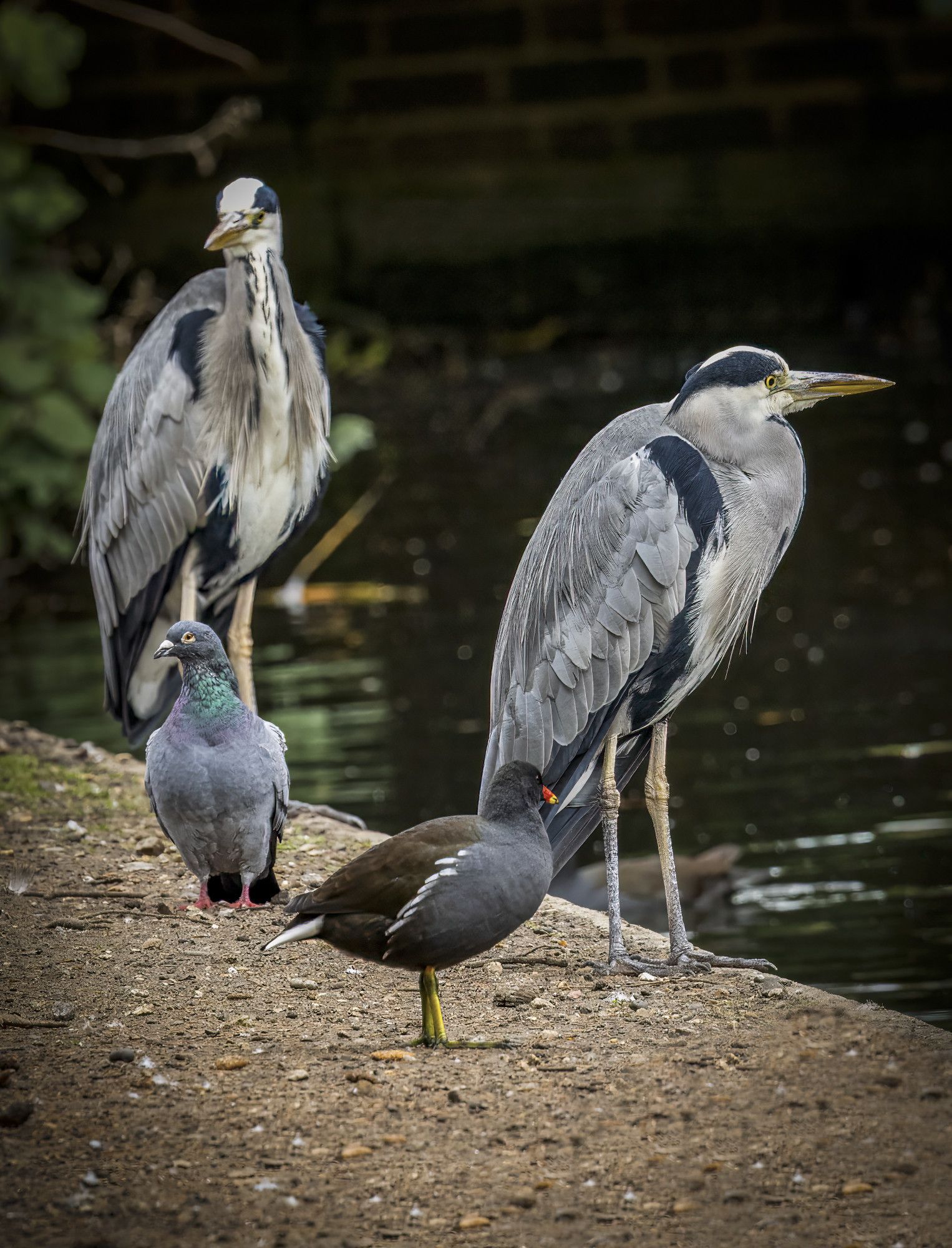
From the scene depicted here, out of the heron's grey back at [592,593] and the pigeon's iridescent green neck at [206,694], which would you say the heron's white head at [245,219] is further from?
the pigeon's iridescent green neck at [206,694]

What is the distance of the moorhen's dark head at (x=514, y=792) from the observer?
398 centimetres

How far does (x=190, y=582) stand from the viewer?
6.19 metres

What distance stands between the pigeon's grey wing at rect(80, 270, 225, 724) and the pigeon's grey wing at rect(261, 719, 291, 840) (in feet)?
4.89

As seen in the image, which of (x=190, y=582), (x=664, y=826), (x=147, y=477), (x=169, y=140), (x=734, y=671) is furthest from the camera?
(x=169, y=140)

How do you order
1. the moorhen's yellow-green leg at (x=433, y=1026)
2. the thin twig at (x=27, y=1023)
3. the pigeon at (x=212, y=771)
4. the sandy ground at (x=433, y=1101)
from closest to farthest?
the sandy ground at (x=433, y=1101)
the moorhen's yellow-green leg at (x=433, y=1026)
the thin twig at (x=27, y=1023)
the pigeon at (x=212, y=771)

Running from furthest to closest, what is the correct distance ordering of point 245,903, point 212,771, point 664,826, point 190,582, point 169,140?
point 169,140
point 190,582
point 245,903
point 664,826
point 212,771

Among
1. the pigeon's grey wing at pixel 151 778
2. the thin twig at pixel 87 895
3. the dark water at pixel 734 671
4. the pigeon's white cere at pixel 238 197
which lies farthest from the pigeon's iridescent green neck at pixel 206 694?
the dark water at pixel 734 671

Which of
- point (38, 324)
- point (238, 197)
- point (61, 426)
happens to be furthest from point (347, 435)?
point (238, 197)

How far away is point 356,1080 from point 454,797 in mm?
3170

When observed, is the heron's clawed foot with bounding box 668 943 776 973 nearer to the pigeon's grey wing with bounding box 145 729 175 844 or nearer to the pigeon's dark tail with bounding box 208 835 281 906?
the pigeon's dark tail with bounding box 208 835 281 906

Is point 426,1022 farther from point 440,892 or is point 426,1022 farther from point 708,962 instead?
point 708,962

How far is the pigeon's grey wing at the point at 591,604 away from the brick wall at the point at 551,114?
9290 millimetres

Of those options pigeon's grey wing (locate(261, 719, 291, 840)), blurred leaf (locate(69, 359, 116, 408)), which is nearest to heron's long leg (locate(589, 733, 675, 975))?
pigeon's grey wing (locate(261, 719, 291, 840))

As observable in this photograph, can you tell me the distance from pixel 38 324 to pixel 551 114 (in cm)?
529
